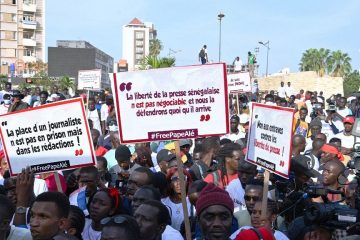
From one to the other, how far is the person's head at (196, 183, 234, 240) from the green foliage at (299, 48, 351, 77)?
238ft

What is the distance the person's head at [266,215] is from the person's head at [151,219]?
68 centimetres

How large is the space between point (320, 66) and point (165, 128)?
7395cm

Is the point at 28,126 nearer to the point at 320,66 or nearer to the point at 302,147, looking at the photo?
the point at 302,147

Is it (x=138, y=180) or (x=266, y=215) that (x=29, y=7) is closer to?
(x=138, y=180)

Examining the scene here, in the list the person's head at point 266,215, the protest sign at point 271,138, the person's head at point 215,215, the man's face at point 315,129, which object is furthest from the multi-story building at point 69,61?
the person's head at point 215,215

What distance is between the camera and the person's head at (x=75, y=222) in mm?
A: 4645

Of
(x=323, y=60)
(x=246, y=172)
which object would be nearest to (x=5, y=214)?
(x=246, y=172)

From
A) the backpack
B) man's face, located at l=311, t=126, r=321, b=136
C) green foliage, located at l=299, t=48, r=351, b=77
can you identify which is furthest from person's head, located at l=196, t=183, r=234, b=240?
green foliage, located at l=299, t=48, r=351, b=77

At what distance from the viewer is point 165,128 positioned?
5023mm

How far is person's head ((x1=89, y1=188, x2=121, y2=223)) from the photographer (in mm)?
4965

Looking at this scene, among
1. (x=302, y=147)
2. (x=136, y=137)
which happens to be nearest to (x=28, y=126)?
(x=136, y=137)

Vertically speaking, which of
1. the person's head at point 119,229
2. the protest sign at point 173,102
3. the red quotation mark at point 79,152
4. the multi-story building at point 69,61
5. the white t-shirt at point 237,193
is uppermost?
the multi-story building at point 69,61

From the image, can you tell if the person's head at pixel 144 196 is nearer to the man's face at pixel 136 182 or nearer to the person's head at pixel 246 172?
the man's face at pixel 136 182

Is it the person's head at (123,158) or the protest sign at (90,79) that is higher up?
the protest sign at (90,79)
